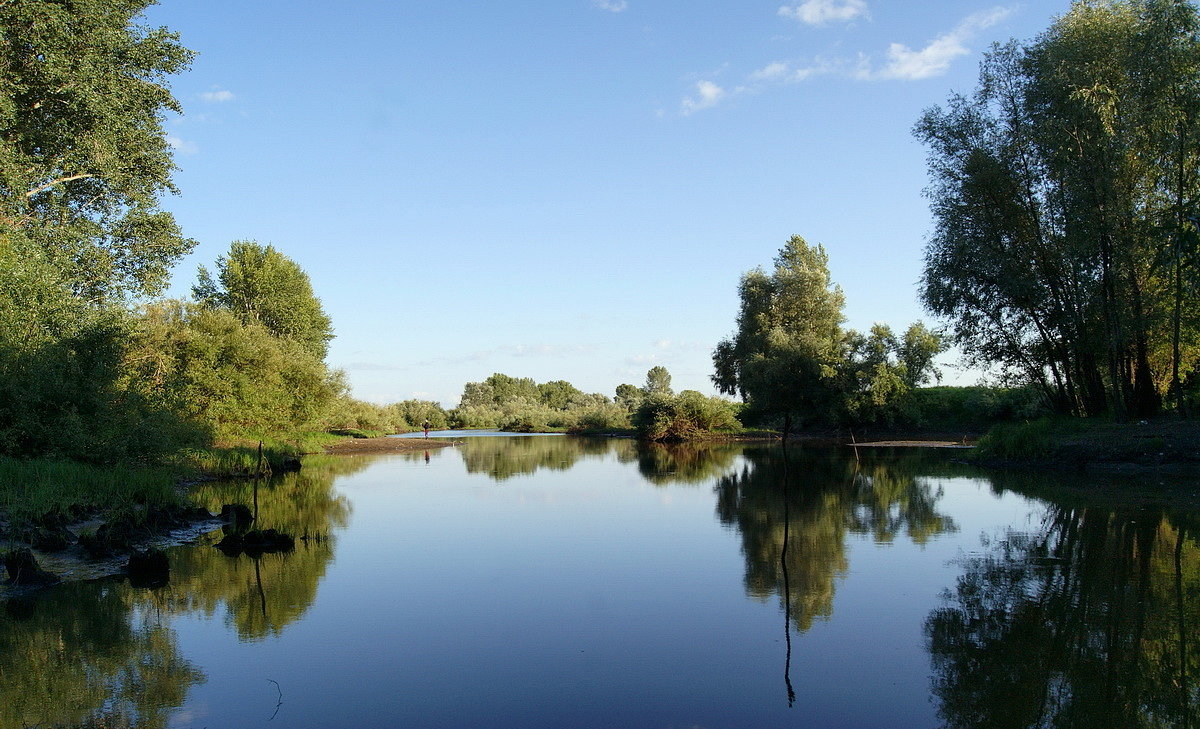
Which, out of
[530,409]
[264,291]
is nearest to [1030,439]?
[264,291]

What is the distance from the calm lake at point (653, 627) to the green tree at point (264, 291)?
34658 millimetres

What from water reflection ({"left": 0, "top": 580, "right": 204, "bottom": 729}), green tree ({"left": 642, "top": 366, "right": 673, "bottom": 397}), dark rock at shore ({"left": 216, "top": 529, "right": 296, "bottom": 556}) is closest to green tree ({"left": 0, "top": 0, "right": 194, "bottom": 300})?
dark rock at shore ({"left": 216, "top": 529, "right": 296, "bottom": 556})

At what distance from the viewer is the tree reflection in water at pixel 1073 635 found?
5.50 metres

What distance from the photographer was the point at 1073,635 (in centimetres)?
704

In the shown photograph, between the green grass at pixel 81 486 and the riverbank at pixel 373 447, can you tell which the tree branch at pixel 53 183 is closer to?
the green grass at pixel 81 486

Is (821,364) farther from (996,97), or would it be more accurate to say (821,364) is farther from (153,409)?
(153,409)

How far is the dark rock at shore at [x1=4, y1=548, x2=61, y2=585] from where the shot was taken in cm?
963

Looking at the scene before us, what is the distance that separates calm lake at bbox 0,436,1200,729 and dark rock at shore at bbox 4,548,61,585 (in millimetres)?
363

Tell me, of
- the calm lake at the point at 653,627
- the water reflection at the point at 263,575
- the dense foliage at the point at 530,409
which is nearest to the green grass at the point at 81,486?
the water reflection at the point at 263,575

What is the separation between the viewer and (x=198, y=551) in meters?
12.5

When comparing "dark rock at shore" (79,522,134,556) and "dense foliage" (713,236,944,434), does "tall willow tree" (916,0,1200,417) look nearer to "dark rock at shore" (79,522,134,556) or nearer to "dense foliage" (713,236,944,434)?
"dense foliage" (713,236,944,434)

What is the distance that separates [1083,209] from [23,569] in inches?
985

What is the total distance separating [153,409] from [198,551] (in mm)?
7936

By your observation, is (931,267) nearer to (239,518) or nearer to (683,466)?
(683,466)
